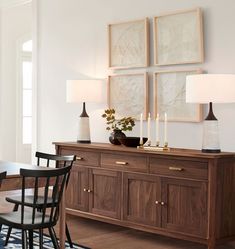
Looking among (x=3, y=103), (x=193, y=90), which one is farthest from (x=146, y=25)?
(x=3, y=103)

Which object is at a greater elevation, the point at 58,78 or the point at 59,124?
the point at 58,78

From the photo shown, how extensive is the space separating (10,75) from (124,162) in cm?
416

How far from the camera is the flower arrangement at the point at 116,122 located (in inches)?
216

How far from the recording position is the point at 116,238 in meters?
5.03

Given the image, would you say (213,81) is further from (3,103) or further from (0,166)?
(3,103)

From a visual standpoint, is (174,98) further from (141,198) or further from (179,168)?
(141,198)

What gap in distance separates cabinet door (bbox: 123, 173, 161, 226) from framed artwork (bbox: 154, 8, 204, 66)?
1.19m

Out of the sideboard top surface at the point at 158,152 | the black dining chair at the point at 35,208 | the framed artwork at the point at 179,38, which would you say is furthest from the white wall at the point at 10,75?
the black dining chair at the point at 35,208

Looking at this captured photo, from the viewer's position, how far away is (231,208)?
4590 millimetres

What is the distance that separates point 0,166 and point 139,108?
182cm

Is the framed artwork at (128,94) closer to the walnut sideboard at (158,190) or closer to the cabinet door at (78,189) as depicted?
the walnut sideboard at (158,190)

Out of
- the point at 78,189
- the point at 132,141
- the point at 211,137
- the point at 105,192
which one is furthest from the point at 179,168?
the point at 78,189

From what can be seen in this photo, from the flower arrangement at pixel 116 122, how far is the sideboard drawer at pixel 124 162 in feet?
1.23

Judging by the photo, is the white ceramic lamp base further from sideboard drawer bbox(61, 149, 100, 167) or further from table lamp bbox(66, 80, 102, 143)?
table lamp bbox(66, 80, 102, 143)
